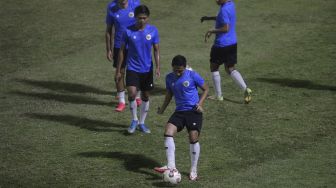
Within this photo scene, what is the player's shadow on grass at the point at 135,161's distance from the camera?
1403 cm

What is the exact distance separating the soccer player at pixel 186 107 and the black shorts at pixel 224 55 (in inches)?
207

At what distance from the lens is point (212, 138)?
53.4ft

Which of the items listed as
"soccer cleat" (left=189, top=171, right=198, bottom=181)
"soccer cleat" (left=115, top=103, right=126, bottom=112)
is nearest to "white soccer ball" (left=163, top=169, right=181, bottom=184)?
"soccer cleat" (left=189, top=171, right=198, bottom=181)

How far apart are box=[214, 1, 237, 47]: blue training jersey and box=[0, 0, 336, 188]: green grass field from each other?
1.63 metres

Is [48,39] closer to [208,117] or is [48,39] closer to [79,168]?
[208,117]

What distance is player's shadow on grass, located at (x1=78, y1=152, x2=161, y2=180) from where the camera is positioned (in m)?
14.0

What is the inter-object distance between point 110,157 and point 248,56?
1049cm

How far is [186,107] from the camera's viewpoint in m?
13.7

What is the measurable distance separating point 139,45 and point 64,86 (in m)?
5.78

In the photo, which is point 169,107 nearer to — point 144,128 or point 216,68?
point 216,68

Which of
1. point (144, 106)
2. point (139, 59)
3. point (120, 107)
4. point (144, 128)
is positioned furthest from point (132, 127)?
point (120, 107)

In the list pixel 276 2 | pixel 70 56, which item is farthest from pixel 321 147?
pixel 276 2

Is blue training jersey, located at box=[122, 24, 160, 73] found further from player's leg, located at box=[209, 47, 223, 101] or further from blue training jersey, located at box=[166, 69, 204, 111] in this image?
player's leg, located at box=[209, 47, 223, 101]

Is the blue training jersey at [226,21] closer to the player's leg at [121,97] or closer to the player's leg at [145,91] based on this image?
the player's leg at [121,97]
